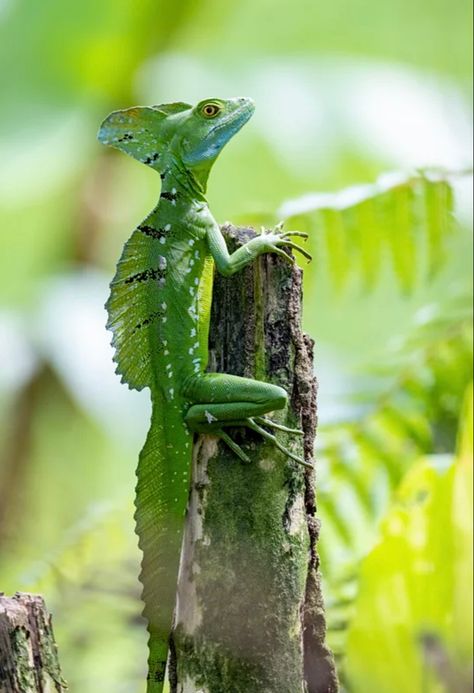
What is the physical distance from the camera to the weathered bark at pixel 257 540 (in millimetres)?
2129

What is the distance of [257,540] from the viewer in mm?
2193

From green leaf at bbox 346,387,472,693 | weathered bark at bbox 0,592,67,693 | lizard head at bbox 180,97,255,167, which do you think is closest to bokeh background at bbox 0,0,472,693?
green leaf at bbox 346,387,472,693

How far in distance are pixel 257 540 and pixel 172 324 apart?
62 centimetres

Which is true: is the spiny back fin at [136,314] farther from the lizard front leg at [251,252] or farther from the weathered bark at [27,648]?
the weathered bark at [27,648]

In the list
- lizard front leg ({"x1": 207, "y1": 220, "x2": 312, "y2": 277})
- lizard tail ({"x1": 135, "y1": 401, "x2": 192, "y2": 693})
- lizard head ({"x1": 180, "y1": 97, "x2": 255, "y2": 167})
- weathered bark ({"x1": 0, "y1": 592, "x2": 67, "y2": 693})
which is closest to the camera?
weathered bark ({"x1": 0, "y1": 592, "x2": 67, "y2": 693})

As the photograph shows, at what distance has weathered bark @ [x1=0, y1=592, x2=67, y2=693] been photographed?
1.97 m

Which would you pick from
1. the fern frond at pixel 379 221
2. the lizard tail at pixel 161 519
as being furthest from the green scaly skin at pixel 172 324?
the fern frond at pixel 379 221

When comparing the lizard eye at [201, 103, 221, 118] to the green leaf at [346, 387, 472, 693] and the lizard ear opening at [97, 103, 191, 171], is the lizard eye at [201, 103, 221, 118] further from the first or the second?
the green leaf at [346, 387, 472, 693]

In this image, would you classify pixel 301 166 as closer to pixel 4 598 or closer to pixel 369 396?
pixel 369 396

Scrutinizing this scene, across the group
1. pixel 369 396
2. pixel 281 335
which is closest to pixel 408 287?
pixel 369 396

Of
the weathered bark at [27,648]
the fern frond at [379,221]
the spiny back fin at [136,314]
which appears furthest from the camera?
the fern frond at [379,221]

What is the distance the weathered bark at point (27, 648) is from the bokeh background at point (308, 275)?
1199mm

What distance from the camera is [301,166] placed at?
7.46 metres

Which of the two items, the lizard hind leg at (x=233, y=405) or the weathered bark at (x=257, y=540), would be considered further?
the lizard hind leg at (x=233, y=405)
